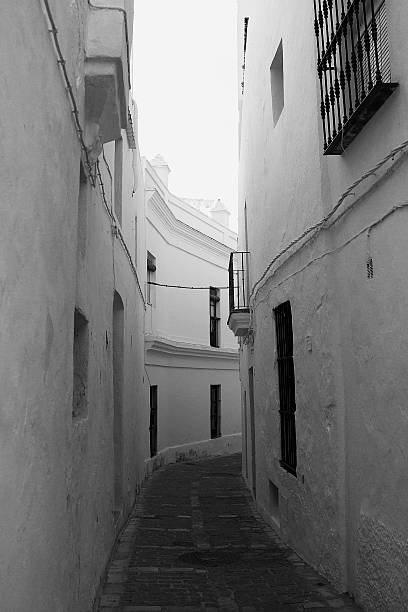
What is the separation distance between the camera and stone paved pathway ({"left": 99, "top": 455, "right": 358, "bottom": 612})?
5.09 metres

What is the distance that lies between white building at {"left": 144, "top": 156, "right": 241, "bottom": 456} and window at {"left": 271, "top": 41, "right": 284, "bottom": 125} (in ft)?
23.1

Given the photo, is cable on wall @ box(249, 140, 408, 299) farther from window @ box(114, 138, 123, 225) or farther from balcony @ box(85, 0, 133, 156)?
window @ box(114, 138, 123, 225)

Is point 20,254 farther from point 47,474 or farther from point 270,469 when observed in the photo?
point 270,469

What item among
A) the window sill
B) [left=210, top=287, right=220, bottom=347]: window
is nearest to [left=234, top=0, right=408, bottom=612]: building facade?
the window sill

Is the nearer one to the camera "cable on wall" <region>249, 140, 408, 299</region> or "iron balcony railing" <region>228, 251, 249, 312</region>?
"cable on wall" <region>249, 140, 408, 299</region>

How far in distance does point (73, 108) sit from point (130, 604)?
3.86 metres

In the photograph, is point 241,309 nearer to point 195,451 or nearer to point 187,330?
point 187,330

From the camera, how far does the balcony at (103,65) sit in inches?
179

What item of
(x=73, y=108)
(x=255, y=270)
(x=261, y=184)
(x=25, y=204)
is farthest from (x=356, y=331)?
(x=255, y=270)

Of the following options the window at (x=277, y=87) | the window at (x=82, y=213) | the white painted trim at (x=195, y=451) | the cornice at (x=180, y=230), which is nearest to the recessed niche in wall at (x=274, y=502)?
the window at (x=82, y=213)

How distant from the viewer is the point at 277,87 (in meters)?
8.31

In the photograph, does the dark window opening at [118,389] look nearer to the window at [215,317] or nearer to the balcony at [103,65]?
the balcony at [103,65]

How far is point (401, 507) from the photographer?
408cm

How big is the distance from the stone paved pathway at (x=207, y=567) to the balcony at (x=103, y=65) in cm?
375
